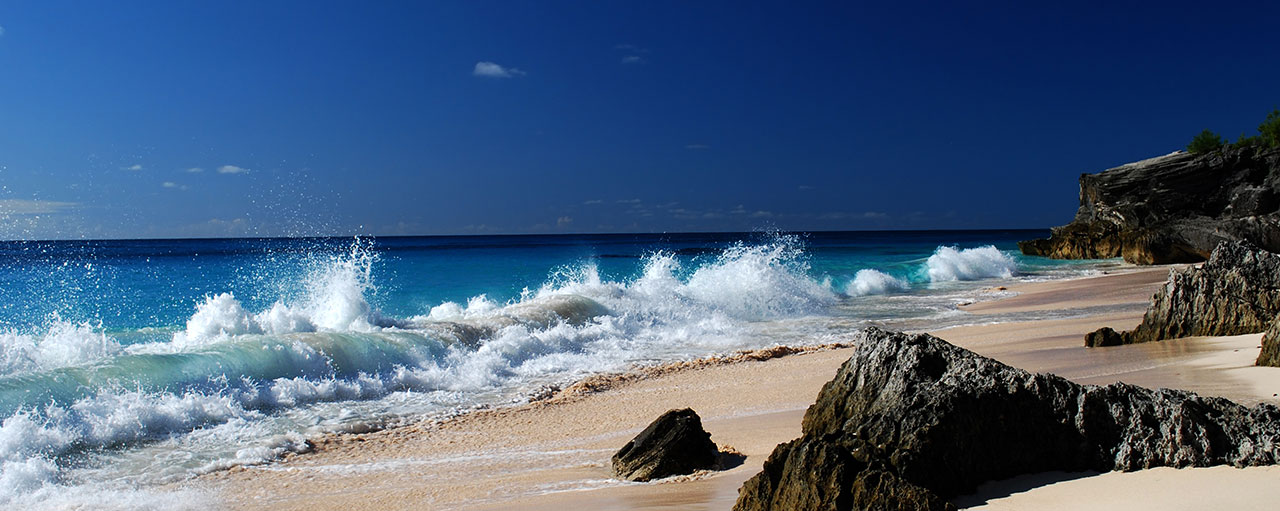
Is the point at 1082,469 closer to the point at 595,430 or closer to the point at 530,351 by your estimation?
the point at 595,430

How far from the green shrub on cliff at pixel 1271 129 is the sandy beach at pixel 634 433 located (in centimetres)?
4547

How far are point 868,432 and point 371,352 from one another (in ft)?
27.1

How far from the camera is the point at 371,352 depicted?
10633 millimetres

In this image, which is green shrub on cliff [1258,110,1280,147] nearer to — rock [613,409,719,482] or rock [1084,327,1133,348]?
rock [1084,327,1133,348]

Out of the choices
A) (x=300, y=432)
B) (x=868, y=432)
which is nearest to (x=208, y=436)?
(x=300, y=432)

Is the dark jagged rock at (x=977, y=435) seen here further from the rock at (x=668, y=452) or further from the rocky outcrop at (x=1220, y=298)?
the rocky outcrop at (x=1220, y=298)

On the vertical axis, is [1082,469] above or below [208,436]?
above

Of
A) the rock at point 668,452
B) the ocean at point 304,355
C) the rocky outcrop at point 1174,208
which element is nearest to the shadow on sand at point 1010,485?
the rock at point 668,452

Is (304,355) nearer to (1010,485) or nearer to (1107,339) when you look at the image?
(1010,485)

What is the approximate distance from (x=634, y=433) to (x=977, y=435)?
3413 millimetres

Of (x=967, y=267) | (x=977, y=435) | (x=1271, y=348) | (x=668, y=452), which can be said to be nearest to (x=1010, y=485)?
(x=977, y=435)

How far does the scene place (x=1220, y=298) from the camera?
839 centimetres

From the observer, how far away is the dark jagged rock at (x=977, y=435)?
3.60 meters

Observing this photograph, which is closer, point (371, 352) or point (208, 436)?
point (208, 436)
